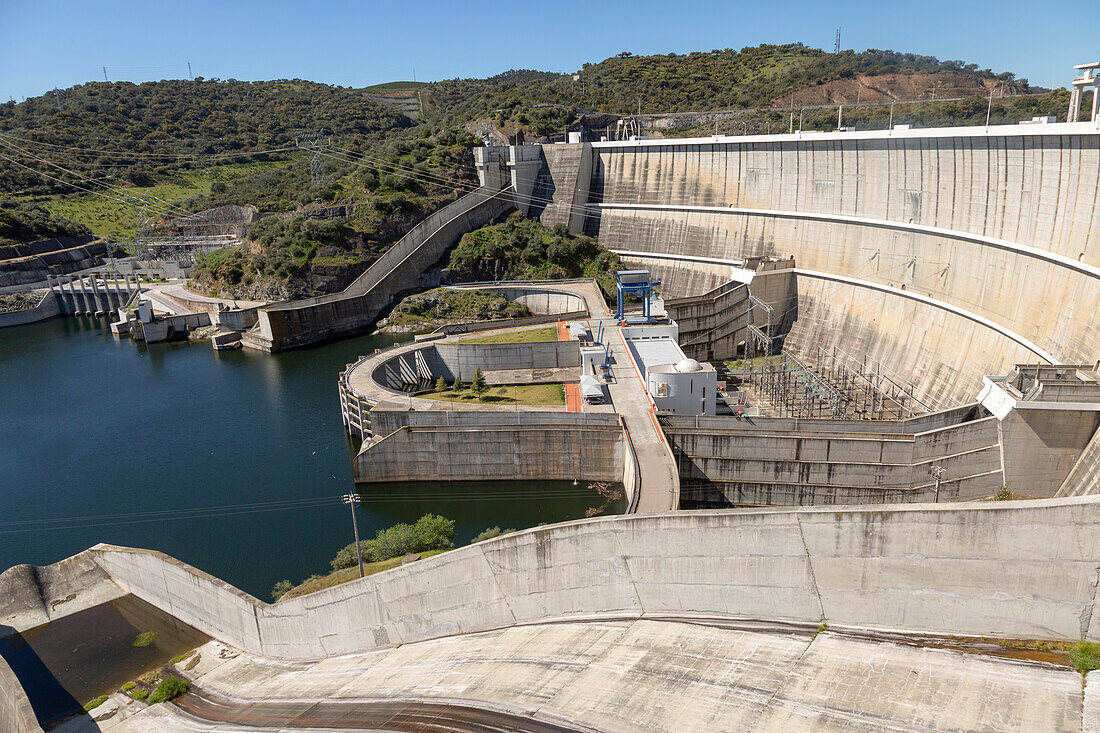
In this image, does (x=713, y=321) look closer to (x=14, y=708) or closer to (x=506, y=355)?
(x=506, y=355)

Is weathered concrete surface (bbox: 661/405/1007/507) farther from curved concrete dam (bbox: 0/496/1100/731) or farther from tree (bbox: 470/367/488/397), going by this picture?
tree (bbox: 470/367/488/397)

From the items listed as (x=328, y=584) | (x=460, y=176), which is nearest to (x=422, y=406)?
(x=328, y=584)

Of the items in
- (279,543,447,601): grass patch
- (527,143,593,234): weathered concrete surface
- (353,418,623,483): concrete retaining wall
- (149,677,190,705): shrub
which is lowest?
(149,677,190,705): shrub

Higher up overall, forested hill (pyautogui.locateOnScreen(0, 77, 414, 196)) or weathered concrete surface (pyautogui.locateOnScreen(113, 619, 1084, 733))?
forested hill (pyautogui.locateOnScreen(0, 77, 414, 196))

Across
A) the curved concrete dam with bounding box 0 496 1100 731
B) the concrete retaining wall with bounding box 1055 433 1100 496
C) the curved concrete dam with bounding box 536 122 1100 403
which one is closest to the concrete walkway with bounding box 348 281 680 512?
the curved concrete dam with bounding box 0 496 1100 731

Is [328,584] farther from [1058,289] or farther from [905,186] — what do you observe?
[905,186]

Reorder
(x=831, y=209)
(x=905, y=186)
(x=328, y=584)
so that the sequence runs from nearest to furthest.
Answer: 1. (x=328, y=584)
2. (x=905, y=186)
3. (x=831, y=209)

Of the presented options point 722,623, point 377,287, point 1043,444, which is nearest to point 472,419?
point 722,623
